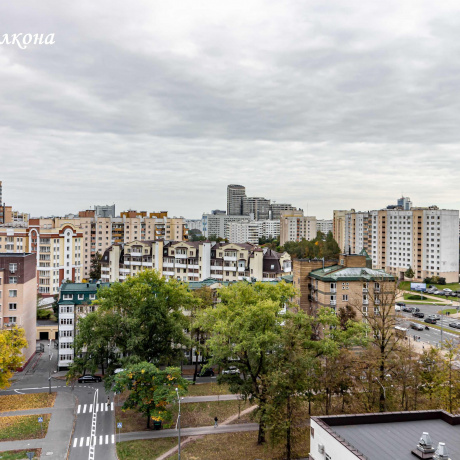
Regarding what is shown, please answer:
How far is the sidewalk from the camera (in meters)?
32.6

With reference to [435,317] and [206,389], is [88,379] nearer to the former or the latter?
[206,389]

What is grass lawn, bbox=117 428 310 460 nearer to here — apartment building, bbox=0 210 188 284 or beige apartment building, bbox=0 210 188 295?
apartment building, bbox=0 210 188 284

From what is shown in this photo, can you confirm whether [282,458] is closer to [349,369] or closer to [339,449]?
[349,369]

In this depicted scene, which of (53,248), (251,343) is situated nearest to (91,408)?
(251,343)

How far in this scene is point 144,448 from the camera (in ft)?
108

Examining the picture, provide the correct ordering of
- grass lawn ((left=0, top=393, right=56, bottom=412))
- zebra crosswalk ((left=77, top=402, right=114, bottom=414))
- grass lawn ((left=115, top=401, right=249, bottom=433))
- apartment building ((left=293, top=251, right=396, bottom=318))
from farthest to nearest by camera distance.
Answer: apartment building ((left=293, top=251, right=396, bottom=318)), grass lawn ((left=0, top=393, right=56, bottom=412)), zebra crosswalk ((left=77, top=402, right=114, bottom=414)), grass lawn ((left=115, top=401, right=249, bottom=433))

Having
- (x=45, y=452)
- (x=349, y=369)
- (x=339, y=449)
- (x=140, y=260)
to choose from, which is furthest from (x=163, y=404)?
(x=140, y=260)

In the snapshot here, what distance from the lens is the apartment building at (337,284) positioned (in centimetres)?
5272

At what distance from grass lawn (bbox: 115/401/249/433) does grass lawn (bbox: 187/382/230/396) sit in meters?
2.56

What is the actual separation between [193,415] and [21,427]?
559 inches

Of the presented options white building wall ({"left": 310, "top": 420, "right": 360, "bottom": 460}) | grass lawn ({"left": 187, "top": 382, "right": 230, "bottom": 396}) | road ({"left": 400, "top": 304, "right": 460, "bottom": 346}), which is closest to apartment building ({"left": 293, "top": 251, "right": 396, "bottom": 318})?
road ({"left": 400, "top": 304, "right": 460, "bottom": 346})

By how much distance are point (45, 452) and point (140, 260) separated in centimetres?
5618

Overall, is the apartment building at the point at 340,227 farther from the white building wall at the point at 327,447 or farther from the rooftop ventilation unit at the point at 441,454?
the rooftop ventilation unit at the point at 441,454

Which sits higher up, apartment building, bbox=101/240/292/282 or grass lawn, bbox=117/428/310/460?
apartment building, bbox=101/240/292/282
